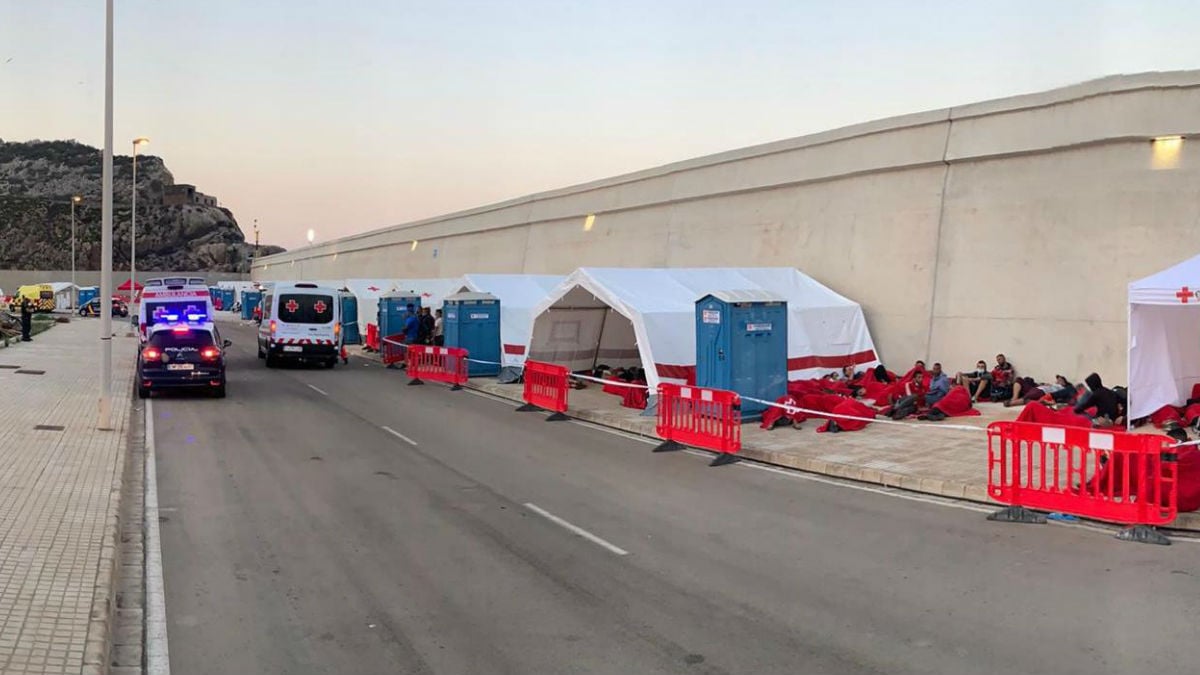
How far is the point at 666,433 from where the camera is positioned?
1462cm

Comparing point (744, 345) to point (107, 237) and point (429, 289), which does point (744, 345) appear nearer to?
point (107, 237)

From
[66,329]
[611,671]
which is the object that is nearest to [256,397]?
[611,671]

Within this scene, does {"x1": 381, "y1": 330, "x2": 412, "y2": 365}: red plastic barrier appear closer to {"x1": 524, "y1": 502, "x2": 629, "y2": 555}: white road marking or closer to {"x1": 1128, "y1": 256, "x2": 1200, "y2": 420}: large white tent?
{"x1": 524, "y1": 502, "x2": 629, "y2": 555}: white road marking

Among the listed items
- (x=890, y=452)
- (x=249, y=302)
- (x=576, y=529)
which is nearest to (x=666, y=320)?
(x=890, y=452)

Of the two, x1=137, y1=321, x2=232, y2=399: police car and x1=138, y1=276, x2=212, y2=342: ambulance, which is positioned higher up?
x1=138, y1=276, x2=212, y2=342: ambulance

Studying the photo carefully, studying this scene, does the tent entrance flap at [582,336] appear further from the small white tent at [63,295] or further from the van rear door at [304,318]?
the small white tent at [63,295]

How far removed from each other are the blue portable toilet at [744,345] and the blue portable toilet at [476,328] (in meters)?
10.2

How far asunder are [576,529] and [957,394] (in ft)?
34.7

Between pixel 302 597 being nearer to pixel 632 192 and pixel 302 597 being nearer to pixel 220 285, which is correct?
pixel 632 192

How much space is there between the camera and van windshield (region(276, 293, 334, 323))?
2744 centimetres

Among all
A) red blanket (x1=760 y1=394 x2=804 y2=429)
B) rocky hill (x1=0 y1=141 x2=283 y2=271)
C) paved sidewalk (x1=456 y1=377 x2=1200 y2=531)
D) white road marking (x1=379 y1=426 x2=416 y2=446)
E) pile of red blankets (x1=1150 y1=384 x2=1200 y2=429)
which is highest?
rocky hill (x1=0 y1=141 x2=283 y2=271)

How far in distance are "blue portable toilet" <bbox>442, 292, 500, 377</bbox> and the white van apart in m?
4.62

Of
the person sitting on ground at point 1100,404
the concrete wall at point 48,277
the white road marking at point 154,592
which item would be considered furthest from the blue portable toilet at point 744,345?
the concrete wall at point 48,277

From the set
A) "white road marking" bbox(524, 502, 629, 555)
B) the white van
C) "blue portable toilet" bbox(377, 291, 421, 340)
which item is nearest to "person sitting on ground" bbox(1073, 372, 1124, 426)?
"white road marking" bbox(524, 502, 629, 555)
